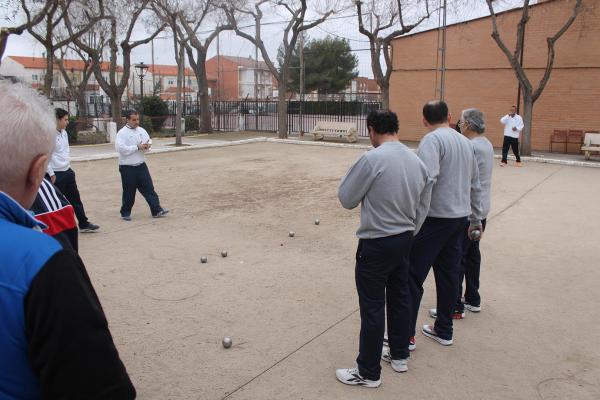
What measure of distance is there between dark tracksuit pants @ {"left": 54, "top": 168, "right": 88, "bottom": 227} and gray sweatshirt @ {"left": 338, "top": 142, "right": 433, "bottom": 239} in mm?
5168

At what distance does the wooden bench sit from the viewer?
22.0 meters

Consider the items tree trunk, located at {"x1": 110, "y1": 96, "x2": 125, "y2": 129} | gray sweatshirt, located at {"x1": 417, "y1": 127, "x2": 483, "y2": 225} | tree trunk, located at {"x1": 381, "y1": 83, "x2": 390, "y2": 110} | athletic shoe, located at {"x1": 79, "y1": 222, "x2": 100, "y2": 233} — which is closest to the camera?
gray sweatshirt, located at {"x1": 417, "y1": 127, "x2": 483, "y2": 225}

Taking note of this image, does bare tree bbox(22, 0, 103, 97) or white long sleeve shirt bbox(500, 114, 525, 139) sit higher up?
bare tree bbox(22, 0, 103, 97)

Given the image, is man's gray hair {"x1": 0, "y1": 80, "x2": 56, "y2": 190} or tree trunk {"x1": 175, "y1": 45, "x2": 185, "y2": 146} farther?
tree trunk {"x1": 175, "y1": 45, "x2": 185, "y2": 146}

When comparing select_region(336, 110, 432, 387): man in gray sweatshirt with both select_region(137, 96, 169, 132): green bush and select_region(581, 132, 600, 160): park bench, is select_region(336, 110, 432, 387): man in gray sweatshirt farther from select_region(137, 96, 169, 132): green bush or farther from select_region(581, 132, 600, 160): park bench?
select_region(137, 96, 169, 132): green bush

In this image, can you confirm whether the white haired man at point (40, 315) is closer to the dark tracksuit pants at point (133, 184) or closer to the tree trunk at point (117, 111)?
the dark tracksuit pants at point (133, 184)

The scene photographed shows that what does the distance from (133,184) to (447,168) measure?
227 inches

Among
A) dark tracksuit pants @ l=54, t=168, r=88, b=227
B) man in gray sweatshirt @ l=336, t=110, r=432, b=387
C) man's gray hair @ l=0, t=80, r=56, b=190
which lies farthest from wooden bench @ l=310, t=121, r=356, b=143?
man's gray hair @ l=0, t=80, r=56, b=190

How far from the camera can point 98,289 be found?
5312mm

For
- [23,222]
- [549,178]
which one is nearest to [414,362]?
[23,222]

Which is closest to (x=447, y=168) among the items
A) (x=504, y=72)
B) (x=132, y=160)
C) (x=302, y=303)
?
(x=302, y=303)

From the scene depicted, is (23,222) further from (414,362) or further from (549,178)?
(549,178)

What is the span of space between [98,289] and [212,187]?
6.14 metres

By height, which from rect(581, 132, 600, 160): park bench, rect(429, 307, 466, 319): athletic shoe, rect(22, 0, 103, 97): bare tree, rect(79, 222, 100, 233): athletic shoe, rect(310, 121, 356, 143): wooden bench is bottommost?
rect(429, 307, 466, 319): athletic shoe
